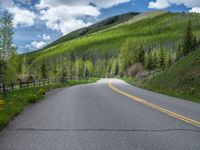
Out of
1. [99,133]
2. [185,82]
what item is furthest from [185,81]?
[99,133]

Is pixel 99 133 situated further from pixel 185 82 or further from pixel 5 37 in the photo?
pixel 5 37

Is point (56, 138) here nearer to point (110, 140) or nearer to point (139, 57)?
point (110, 140)

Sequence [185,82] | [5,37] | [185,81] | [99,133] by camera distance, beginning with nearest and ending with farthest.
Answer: [99,133], [185,82], [185,81], [5,37]

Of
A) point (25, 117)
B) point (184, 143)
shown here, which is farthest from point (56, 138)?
point (25, 117)

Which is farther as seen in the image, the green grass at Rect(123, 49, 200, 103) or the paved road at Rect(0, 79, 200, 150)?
the green grass at Rect(123, 49, 200, 103)

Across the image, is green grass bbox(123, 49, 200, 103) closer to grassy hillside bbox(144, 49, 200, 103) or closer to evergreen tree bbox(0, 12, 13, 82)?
grassy hillside bbox(144, 49, 200, 103)

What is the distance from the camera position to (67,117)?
36.6ft

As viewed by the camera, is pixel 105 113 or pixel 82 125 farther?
pixel 105 113

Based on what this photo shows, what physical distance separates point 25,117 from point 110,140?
4.89 metres

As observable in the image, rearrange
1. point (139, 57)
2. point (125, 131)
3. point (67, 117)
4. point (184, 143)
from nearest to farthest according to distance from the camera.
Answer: point (184, 143) < point (125, 131) < point (67, 117) < point (139, 57)

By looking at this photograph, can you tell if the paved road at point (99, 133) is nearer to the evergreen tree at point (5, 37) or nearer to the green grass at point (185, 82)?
the green grass at point (185, 82)

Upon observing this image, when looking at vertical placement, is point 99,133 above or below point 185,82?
below

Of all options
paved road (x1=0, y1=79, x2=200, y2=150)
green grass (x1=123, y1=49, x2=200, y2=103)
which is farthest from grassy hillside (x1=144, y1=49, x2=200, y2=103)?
paved road (x1=0, y1=79, x2=200, y2=150)

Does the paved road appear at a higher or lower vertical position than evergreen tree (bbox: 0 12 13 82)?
lower
